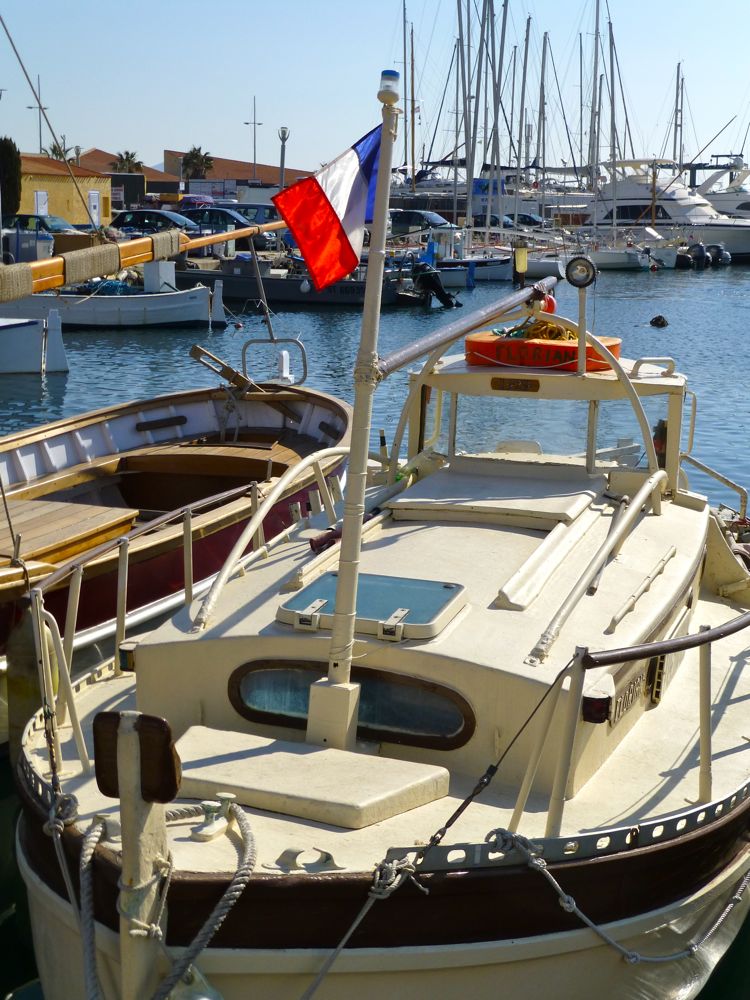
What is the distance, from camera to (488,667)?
5633 mm

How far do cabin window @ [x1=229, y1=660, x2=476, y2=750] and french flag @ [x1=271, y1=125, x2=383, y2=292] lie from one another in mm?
2027

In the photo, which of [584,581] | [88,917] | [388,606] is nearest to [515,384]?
[584,581]

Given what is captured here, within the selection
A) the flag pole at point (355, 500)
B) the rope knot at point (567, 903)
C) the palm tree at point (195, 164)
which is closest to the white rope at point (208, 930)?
the flag pole at point (355, 500)

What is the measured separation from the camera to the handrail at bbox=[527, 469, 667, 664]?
5.82 metres

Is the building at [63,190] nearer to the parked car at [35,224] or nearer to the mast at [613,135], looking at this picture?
the parked car at [35,224]

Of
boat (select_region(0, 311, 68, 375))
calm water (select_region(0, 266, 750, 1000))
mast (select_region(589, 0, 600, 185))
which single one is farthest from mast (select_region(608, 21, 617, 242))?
boat (select_region(0, 311, 68, 375))

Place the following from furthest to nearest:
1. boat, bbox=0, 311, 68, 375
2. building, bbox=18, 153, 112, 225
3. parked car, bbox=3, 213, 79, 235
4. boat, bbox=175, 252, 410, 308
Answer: building, bbox=18, 153, 112, 225 → boat, bbox=175, 252, 410, 308 → parked car, bbox=3, 213, 79, 235 → boat, bbox=0, 311, 68, 375

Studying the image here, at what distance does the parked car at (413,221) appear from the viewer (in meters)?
66.0

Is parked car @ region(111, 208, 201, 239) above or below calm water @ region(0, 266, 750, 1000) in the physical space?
above

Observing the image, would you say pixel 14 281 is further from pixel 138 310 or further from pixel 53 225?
pixel 53 225

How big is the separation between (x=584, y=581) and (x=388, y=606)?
1103 millimetres

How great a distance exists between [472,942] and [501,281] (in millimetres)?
54581

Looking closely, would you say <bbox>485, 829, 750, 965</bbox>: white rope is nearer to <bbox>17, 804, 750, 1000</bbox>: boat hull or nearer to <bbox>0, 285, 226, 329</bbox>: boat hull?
<bbox>17, 804, 750, 1000</bbox>: boat hull

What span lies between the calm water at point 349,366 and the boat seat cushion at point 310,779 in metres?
2.59
